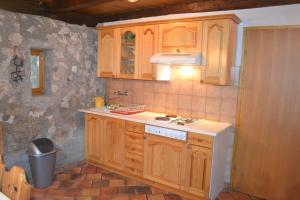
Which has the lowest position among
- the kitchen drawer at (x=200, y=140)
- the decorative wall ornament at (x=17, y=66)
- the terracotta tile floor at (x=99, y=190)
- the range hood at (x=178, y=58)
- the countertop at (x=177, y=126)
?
the terracotta tile floor at (x=99, y=190)

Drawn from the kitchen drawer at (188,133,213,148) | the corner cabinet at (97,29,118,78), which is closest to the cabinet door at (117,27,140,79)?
the corner cabinet at (97,29,118,78)

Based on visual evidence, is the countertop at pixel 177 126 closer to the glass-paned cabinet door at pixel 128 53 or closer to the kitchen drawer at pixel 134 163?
the kitchen drawer at pixel 134 163

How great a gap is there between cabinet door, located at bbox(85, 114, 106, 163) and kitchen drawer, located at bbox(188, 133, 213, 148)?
134cm

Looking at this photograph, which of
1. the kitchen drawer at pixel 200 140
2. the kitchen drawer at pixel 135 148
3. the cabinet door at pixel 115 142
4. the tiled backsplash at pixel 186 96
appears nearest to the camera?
the kitchen drawer at pixel 200 140

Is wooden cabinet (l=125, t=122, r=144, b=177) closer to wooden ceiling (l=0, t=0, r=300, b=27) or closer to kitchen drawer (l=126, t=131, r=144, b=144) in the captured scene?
kitchen drawer (l=126, t=131, r=144, b=144)

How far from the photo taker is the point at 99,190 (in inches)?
117

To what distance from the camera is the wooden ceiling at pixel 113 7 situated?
284 cm

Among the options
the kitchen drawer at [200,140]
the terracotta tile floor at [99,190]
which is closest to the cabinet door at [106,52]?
the terracotta tile floor at [99,190]

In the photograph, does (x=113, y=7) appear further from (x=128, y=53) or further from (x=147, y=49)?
(x=147, y=49)

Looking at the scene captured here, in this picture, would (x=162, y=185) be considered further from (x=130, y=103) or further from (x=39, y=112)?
(x=39, y=112)

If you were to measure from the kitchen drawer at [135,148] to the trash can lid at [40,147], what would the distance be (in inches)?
36.7

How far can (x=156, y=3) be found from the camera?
125 inches

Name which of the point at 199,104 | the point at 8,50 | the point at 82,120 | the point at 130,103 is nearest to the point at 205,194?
the point at 199,104

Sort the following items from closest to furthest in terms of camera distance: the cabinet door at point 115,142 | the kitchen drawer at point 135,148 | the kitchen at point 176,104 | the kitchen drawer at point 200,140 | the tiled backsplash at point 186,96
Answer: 1. the kitchen drawer at point 200,140
2. the kitchen at point 176,104
3. the tiled backsplash at point 186,96
4. the kitchen drawer at point 135,148
5. the cabinet door at point 115,142
